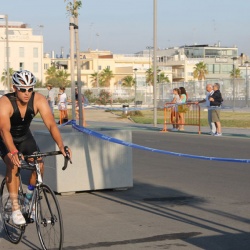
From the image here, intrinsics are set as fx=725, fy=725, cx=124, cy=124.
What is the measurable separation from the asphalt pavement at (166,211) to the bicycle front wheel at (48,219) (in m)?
0.56

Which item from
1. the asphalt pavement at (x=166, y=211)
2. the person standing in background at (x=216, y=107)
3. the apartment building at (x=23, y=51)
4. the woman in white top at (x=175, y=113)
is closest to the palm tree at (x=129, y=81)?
the apartment building at (x=23, y=51)

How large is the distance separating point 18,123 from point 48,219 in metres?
1.12

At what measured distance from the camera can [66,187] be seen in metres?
11.1

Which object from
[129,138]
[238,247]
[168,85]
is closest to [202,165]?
[129,138]

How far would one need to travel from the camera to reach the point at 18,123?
7613 millimetres

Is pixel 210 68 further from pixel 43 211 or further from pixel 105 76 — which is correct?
pixel 43 211

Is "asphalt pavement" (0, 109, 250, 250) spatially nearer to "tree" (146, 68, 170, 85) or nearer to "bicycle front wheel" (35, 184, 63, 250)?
"bicycle front wheel" (35, 184, 63, 250)

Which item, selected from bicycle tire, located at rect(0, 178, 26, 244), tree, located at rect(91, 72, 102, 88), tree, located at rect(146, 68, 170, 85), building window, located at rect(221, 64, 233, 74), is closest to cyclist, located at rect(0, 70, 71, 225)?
bicycle tire, located at rect(0, 178, 26, 244)

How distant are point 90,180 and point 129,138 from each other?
0.89 meters

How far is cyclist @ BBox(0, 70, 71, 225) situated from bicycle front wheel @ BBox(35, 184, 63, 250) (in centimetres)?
27

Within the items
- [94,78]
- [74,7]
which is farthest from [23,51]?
[74,7]

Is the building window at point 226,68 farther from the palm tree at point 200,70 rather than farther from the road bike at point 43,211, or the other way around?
the road bike at point 43,211

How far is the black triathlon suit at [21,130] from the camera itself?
7.51 metres

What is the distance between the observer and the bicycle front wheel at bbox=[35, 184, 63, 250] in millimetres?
6973
